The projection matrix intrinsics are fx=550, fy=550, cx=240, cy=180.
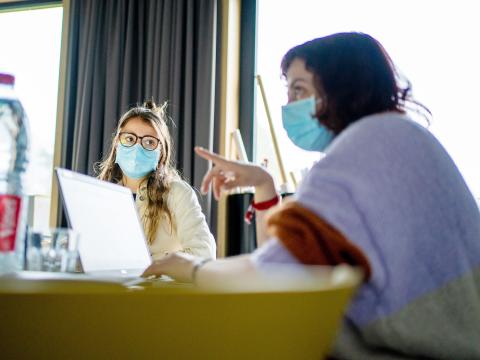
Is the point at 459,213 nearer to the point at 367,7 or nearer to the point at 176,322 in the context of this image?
the point at 176,322

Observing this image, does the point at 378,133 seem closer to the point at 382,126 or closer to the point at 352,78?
the point at 382,126

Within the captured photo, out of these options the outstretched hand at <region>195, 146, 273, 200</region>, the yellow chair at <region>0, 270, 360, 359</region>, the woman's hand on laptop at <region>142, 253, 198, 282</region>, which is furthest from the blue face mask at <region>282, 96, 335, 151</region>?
the yellow chair at <region>0, 270, 360, 359</region>

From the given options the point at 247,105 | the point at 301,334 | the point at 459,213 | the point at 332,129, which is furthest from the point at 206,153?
the point at 247,105

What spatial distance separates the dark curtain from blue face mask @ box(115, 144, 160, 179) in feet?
2.41

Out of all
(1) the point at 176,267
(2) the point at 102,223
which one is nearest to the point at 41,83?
(2) the point at 102,223

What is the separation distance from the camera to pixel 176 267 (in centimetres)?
84

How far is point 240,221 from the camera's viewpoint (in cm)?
163

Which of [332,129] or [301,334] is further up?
[332,129]

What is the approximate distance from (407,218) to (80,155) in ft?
8.55

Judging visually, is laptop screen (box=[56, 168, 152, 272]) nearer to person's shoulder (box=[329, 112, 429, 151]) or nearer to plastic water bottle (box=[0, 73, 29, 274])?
plastic water bottle (box=[0, 73, 29, 274])

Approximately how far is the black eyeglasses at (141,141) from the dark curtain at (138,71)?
721 millimetres

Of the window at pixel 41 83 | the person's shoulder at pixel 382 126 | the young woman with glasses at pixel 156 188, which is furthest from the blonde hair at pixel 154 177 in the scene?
the person's shoulder at pixel 382 126

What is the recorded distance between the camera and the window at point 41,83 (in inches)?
135

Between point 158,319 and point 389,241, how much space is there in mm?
380
